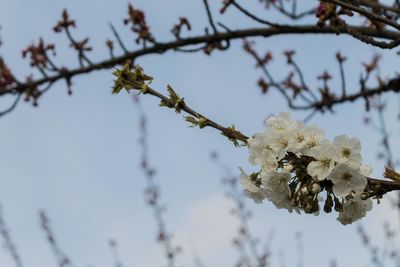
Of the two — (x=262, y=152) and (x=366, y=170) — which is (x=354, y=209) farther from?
(x=262, y=152)

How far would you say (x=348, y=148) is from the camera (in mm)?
2131

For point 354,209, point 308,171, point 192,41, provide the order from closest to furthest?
point 308,171, point 354,209, point 192,41

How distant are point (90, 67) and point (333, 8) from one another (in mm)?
1968

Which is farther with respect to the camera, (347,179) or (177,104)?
(177,104)

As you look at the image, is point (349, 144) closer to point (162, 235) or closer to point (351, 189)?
point (351, 189)

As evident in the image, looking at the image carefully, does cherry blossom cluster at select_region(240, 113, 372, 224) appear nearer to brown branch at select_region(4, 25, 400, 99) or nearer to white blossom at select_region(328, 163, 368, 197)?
white blossom at select_region(328, 163, 368, 197)

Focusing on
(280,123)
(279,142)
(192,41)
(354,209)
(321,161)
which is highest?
(192,41)

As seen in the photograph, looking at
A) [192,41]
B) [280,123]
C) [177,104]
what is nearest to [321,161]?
[280,123]

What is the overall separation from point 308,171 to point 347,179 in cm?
14

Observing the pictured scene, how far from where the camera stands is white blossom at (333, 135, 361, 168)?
2.11 metres

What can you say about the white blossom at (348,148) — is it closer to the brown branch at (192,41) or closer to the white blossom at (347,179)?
the white blossom at (347,179)

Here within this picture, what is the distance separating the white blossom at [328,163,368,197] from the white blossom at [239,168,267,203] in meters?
0.29

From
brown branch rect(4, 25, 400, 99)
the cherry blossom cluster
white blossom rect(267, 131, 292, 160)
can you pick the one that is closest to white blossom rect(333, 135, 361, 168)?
the cherry blossom cluster

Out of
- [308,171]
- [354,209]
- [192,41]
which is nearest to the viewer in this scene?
[308,171]
